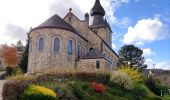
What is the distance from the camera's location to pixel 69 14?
2135 inches

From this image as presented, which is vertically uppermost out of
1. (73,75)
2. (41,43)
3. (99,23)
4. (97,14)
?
(97,14)

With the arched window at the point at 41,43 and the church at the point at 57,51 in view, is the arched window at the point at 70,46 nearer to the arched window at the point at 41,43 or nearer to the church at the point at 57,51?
the church at the point at 57,51

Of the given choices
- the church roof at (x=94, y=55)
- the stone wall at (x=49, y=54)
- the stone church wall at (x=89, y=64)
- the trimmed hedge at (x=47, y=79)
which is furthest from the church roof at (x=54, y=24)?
the trimmed hedge at (x=47, y=79)

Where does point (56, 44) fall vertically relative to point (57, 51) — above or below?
above

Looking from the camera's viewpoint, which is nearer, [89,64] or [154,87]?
[154,87]

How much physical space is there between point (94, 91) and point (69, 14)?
2804cm

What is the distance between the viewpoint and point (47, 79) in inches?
1101

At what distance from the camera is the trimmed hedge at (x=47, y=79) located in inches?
866

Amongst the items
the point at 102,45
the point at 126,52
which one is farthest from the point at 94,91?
the point at 126,52

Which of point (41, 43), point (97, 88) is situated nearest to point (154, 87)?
point (97, 88)

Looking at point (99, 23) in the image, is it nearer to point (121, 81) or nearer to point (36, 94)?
point (121, 81)

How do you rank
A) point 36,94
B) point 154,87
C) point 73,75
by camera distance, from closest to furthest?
1. point 36,94
2. point 73,75
3. point 154,87

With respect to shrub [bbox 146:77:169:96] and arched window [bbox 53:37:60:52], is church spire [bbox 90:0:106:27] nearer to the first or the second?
arched window [bbox 53:37:60:52]

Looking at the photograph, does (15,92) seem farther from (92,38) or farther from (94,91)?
(92,38)
